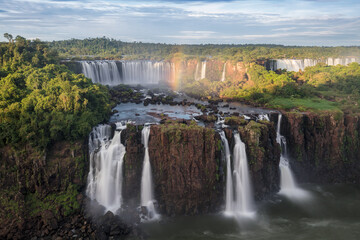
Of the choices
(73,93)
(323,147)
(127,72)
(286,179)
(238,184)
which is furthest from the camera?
(127,72)

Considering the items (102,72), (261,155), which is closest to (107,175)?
(261,155)

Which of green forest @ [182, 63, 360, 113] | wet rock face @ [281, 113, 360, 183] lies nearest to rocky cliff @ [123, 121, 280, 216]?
wet rock face @ [281, 113, 360, 183]

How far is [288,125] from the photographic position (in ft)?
91.8

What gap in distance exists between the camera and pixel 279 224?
70.0 ft

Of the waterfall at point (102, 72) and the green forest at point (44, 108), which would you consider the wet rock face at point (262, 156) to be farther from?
the waterfall at point (102, 72)

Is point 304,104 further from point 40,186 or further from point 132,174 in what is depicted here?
point 40,186

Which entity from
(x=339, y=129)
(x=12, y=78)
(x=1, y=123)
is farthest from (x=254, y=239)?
(x=12, y=78)

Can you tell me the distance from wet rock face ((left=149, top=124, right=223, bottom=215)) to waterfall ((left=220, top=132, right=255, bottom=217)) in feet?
3.21

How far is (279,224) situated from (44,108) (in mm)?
20449

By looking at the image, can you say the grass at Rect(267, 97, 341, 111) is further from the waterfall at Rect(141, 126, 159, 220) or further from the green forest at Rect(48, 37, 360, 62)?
the green forest at Rect(48, 37, 360, 62)

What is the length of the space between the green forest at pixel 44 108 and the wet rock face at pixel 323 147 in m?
18.2

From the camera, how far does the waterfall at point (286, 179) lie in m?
25.4

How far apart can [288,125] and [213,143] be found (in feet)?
31.3

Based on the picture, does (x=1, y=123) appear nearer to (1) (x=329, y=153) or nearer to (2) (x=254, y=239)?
(2) (x=254, y=239)
